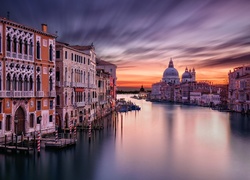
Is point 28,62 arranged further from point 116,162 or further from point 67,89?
point 116,162

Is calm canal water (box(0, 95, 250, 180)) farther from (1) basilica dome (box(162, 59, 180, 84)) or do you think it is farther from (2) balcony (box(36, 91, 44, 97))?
(1) basilica dome (box(162, 59, 180, 84))

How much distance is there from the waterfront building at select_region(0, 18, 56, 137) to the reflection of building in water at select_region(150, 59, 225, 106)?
64.6 metres

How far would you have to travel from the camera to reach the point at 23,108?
66.9 feet

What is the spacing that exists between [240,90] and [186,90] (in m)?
50.0

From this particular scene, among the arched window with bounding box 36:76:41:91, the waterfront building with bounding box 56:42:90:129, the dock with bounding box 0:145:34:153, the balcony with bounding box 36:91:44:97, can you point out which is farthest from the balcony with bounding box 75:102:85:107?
the dock with bounding box 0:145:34:153

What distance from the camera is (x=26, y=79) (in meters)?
20.6

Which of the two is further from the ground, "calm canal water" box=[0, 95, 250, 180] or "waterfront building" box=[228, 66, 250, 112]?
"waterfront building" box=[228, 66, 250, 112]

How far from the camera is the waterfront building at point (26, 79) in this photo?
18844mm

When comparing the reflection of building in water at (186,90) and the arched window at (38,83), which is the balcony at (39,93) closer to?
the arched window at (38,83)

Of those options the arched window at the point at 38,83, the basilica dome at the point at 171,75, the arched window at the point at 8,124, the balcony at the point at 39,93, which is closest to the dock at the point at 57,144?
the arched window at the point at 8,124

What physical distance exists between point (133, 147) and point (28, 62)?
29.2ft

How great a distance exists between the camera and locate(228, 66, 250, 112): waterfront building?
176 ft

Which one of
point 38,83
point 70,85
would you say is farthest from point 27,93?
point 70,85

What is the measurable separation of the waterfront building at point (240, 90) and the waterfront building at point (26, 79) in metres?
39.1
